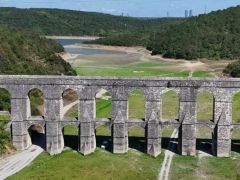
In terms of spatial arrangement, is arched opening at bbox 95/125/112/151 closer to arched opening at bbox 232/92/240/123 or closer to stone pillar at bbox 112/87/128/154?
stone pillar at bbox 112/87/128/154

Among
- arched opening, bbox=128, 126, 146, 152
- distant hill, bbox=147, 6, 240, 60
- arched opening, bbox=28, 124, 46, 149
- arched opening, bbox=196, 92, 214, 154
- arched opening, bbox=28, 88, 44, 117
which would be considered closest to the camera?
arched opening, bbox=196, 92, 214, 154

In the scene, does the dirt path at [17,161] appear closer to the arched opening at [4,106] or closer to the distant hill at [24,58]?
the arched opening at [4,106]

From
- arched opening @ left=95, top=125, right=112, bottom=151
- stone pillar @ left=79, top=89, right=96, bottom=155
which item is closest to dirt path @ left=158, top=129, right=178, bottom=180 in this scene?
arched opening @ left=95, top=125, right=112, bottom=151

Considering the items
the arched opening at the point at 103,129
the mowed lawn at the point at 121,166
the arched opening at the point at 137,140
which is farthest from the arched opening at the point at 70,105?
the mowed lawn at the point at 121,166

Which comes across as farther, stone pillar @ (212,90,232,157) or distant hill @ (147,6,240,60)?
distant hill @ (147,6,240,60)

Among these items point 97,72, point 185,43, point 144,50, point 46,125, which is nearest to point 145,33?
point 144,50

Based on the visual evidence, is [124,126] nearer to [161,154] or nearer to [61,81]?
[161,154]
